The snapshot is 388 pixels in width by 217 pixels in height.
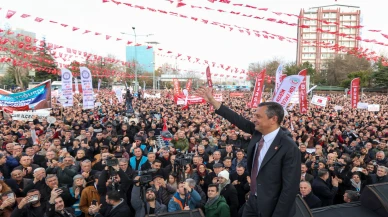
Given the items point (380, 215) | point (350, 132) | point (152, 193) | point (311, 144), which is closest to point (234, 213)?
point (152, 193)

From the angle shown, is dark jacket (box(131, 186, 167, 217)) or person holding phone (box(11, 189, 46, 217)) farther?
dark jacket (box(131, 186, 167, 217))

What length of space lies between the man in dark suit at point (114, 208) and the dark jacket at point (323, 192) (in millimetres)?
3204

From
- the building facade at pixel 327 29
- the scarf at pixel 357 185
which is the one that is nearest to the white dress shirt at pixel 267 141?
the scarf at pixel 357 185

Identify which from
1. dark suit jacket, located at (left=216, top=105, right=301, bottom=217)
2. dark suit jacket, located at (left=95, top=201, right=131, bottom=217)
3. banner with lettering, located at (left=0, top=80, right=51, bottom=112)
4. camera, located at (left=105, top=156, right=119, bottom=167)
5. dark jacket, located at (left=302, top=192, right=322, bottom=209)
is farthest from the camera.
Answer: banner with lettering, located at (left=0, top=80, right=51, bottom=112)

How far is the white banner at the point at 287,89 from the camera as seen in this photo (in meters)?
9.45

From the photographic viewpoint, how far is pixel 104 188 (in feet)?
16.8

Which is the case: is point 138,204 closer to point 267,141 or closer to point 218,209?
point 218,209

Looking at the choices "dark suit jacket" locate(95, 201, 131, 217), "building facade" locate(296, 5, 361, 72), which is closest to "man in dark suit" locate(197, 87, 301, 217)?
"dark suit jacket" locate(95, 201, 131, 217)

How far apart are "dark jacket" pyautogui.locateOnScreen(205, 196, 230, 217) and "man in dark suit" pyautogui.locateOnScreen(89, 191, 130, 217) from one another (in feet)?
3.93

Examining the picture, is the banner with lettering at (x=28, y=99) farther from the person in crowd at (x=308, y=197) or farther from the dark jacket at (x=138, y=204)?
the person in crowd at (x=308, y=197)

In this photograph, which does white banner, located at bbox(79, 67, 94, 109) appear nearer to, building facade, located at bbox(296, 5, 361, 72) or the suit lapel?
the suit lapel

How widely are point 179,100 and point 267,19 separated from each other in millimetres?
11147

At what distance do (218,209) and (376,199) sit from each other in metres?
2.10

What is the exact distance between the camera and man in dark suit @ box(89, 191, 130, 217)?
441 centimetres
